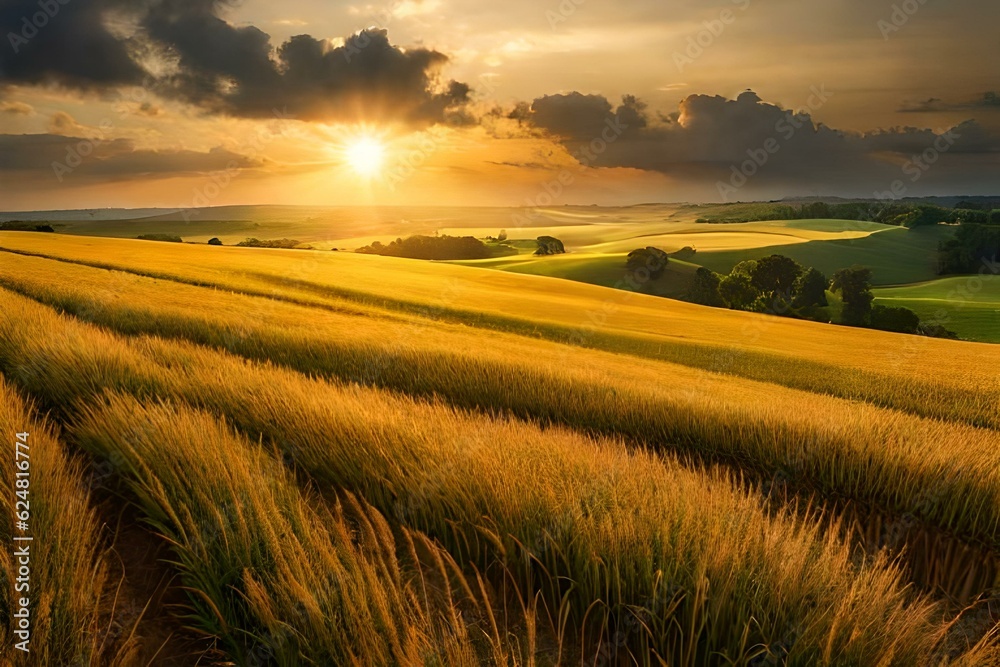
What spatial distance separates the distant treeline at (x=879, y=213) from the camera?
117750 mm

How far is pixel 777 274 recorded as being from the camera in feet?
229

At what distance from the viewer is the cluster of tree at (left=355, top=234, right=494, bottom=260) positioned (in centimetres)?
8244

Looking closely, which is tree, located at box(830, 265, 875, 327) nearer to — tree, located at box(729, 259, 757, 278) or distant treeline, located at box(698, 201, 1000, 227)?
tree, located at box(729, 259, 757, 278)

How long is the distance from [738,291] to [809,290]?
26.8 ft

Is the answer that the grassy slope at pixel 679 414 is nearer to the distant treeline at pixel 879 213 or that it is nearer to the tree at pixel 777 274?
the tree at pixel 777 274

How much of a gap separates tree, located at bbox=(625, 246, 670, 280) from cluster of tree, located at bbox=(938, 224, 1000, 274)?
2161 inches

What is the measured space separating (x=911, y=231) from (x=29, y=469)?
14788cm

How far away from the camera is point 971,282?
282 ft

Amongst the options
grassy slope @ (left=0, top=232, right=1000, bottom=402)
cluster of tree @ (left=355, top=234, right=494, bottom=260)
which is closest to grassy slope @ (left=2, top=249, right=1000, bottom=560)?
grassy slope @ (left=0, top=232, right=1000, bottom=402)

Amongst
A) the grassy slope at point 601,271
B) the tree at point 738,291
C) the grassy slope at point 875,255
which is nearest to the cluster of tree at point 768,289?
the tree at point 738,291

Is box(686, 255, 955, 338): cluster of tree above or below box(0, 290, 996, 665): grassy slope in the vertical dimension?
below

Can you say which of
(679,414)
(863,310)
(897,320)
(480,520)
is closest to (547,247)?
(863,310)

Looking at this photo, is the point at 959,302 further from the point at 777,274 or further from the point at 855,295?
the point at 777,274

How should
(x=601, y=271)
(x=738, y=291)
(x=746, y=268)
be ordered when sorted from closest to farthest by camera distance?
(x=738, y=291)
(x=746, y=268)
(x=601, y=271)
